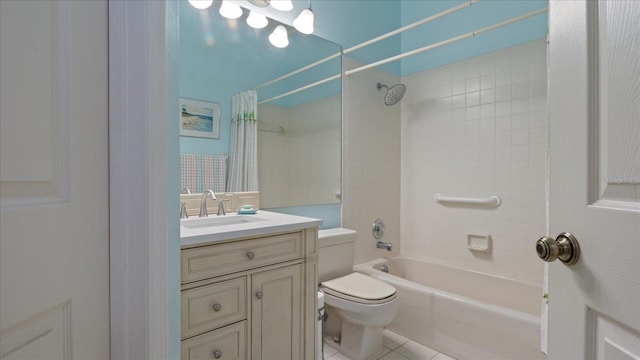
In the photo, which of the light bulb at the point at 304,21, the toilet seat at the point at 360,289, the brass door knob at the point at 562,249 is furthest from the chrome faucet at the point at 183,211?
the brass door knob at the point at 562,249

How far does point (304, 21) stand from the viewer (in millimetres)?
1846

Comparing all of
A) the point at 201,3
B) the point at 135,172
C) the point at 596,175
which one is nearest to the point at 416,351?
the point at 596,175

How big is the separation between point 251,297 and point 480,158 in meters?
1.94

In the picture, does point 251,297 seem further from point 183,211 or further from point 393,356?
point 393,356

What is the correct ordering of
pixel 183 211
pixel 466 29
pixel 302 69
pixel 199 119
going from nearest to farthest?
pixel 183 211, pixel 199 119, pixel 302 69, pixel 466 29

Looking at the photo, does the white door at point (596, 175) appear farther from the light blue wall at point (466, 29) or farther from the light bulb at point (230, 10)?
the light blue wall at point (466, 29)

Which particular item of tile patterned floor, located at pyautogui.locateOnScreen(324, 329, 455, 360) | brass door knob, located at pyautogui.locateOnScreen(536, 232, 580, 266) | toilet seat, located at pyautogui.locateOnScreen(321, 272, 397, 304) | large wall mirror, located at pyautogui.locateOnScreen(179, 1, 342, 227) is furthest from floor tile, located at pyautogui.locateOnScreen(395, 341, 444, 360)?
brass door knob, located at pyautogui.locateOnScreen(536, 232, 580, 266)

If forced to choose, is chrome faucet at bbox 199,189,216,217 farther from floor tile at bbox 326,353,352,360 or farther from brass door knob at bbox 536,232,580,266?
brass door knob at bbox 536,232,580,266

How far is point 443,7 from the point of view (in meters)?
2.49

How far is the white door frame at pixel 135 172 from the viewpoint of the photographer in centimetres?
56

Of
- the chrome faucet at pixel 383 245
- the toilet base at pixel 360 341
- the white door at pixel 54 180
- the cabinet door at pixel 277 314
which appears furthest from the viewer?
the chrome faucet at pixel 383 245

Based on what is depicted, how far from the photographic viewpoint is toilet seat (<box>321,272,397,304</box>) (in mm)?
1614

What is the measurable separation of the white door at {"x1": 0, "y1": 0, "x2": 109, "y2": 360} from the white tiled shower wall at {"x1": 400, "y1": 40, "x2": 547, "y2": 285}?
234 centimetres

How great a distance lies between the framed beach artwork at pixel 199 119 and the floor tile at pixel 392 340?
165 centimetres
